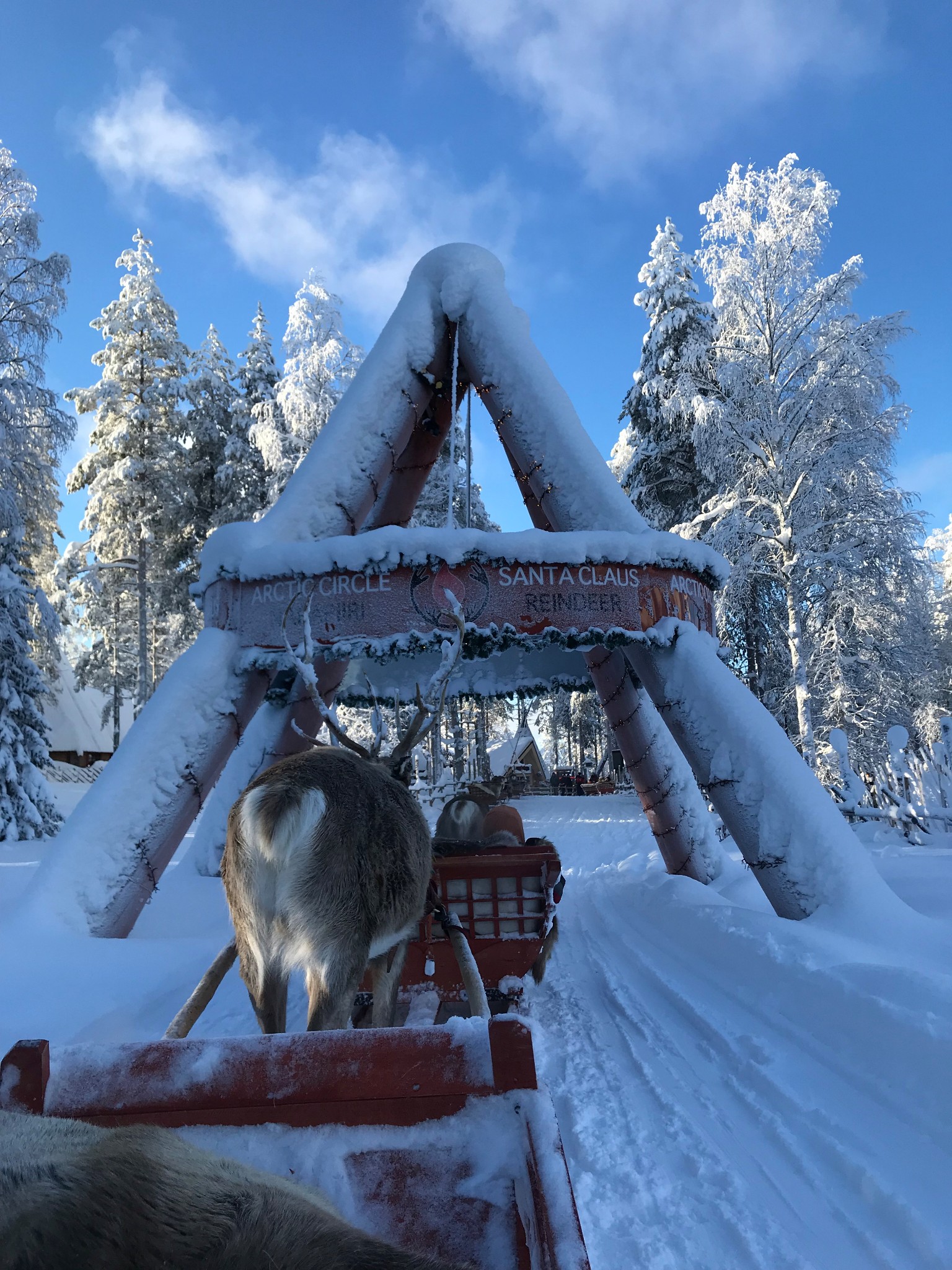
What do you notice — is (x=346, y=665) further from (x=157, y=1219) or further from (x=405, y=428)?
(x=157, y=1219)

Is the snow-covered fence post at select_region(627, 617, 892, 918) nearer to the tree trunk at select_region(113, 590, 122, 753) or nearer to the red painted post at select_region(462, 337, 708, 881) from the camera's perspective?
the red painted post at select_region(462, 337, 708, 881)

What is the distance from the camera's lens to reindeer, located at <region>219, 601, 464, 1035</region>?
9.87 ft

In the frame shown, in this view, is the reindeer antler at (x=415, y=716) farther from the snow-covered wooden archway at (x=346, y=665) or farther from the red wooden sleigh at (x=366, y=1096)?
the red wooden sleigh at (x=366, y=1096)

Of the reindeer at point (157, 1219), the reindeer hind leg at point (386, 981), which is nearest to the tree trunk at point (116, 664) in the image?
the reindeer hind leg at point (386, 981)

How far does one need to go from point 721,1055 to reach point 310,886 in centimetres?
236

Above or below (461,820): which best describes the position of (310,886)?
above

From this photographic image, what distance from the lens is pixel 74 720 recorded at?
118 feet

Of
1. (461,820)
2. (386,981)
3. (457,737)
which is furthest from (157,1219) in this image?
(457,737)

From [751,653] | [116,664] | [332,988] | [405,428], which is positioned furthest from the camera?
[116,664]

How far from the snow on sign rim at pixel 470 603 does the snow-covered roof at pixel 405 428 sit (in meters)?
0.43

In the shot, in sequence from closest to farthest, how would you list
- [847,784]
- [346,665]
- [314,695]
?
[314,695]
[346,665]
[847,784]

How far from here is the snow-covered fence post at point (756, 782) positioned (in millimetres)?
5508

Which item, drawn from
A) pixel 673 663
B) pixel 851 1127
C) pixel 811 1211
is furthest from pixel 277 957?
pixel 673 663

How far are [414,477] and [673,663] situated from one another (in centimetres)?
482
